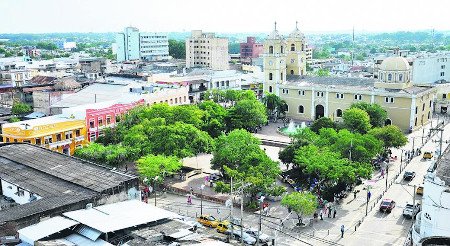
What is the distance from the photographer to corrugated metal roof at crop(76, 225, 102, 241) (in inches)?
996

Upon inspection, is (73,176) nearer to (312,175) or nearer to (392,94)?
(312,175)

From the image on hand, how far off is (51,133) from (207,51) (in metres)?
82.2

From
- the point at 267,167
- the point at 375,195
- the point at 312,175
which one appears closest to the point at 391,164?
the point at 375,195

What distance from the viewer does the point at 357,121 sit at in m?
58.1

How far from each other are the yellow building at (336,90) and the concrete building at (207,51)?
1764 inches

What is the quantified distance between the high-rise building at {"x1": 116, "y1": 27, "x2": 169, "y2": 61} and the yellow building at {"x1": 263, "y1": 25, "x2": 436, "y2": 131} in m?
88.8

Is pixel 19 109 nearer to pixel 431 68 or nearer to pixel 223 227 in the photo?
pixel 223 227

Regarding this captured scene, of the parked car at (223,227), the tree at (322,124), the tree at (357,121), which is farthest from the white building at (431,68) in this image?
the parked car at (223,227)

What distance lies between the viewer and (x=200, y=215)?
1409 inches

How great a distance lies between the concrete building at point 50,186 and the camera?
2784 cm

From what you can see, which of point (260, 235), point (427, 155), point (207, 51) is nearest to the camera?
point (260, 235)

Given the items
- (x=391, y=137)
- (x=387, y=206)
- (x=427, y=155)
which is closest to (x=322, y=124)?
(x=391, y=137)

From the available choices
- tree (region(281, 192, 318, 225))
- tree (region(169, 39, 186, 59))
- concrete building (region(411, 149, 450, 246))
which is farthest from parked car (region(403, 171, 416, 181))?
tree (region(169, 39, 186, 59))

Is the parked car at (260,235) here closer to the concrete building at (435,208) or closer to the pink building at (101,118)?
the concrete building at (435,208)
